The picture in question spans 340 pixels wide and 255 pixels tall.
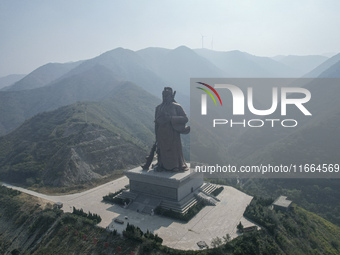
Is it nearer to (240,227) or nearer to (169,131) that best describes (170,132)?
(169,131)

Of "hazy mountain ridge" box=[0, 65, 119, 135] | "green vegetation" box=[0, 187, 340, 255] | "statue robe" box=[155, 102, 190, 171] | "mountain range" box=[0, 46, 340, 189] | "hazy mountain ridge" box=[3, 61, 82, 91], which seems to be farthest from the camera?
"hazy mountain ridge" box=[3, 61, 82, 91]

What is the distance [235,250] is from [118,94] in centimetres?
7405

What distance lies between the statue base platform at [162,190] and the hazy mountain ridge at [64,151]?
37.4ft

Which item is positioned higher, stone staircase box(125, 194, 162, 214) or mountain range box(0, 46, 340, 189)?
mountain range box(0, 46, 340, 189)

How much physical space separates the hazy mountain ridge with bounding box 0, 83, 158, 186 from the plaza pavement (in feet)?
20.2

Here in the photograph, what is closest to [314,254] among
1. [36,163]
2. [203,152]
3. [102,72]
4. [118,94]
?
A: [36,163]

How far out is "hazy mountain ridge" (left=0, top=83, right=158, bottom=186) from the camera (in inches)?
1267

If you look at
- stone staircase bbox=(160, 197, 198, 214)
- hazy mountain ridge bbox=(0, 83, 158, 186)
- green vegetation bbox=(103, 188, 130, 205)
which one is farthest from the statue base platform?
hazy mountain ridge bbox=(0, 83, 158, 186)

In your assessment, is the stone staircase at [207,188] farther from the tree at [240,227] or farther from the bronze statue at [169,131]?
the tree at [240,227]

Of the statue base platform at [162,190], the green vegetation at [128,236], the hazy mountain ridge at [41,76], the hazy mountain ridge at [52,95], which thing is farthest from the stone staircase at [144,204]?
the hazy mountain ridge at [41,76]

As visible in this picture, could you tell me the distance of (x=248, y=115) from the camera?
349 ft

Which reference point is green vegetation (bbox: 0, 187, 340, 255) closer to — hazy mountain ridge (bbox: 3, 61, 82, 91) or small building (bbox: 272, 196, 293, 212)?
small building (bbox: 272, 196, 293, 212)

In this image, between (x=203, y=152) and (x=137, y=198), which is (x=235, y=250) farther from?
(x=203, y=152)

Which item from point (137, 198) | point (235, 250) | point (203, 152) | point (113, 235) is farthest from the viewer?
point (203, 152)
